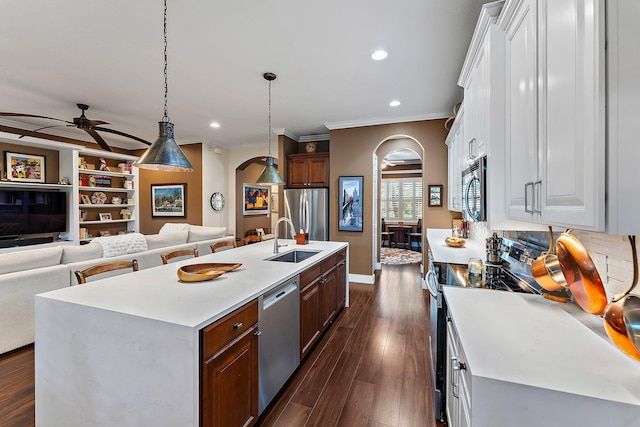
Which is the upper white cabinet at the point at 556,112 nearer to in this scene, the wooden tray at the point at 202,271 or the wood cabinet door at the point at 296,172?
the wooden tray at the point at 202,271

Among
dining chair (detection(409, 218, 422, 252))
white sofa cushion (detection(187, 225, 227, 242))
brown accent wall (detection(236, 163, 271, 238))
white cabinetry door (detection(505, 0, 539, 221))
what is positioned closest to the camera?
white cabinetry door (detection(505, 0, 539, 221))

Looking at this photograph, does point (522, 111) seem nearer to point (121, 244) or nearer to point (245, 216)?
point (121, 244)

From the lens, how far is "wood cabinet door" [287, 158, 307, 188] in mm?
5316

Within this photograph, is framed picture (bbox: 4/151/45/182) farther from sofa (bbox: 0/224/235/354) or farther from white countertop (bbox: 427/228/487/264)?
white countertop (bbox: 427/228/487/264)

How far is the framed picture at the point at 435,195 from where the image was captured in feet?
14.5

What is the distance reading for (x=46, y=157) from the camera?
205 inches

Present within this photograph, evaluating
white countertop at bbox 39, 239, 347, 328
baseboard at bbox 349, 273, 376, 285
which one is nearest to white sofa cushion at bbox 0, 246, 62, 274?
white countertop at bbox 39, 239, 347, 328

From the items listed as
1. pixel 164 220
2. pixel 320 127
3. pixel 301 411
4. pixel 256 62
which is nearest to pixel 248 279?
pixel 301 411

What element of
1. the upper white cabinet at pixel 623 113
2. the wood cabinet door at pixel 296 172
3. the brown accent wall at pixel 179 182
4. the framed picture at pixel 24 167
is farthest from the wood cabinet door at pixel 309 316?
the framed picture at pixel 24 167

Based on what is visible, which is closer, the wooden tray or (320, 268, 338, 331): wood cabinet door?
the wooden tray

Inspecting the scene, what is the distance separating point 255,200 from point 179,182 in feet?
6.95

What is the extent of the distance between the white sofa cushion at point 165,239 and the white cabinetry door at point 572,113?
3964mm

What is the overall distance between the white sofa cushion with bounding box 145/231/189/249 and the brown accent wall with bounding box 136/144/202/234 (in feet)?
7.36

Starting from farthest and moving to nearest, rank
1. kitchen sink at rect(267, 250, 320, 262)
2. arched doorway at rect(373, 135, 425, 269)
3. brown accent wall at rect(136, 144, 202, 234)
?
arched doorway at rect(373, 135, 425, 269) < brown accent wall at rect(136, 144, 202, 234) < kitchen sink at rect(267, 250, 320, 262)
